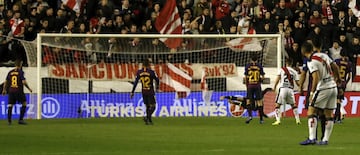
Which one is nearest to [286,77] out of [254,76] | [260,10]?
[254,76]

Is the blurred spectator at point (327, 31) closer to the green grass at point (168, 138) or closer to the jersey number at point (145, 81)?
the green grass at point (168, 138)

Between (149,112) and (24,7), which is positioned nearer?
(149,112)

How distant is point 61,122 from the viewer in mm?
28969

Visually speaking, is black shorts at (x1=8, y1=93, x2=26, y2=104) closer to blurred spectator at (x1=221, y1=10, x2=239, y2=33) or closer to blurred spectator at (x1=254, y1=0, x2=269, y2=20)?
blurred spectator at (x1=221, y1=10, x2=239, y2=33)

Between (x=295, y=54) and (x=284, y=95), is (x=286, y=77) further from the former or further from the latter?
(x=295, y=54)

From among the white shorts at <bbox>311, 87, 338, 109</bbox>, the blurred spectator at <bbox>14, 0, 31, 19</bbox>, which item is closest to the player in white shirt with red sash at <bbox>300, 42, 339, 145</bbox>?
the white shorts at <bbox>311, 87, 338, 109</bbox>

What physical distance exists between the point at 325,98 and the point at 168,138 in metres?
4.20

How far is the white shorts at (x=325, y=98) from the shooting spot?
17995 mm

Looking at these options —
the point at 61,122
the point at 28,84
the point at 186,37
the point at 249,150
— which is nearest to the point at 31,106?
the point at 28,84

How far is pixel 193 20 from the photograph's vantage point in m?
34.5

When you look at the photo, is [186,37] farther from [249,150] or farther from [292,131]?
[249,150]

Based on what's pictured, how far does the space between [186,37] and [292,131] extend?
29.1ft

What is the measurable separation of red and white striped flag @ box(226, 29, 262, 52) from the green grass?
3.53m

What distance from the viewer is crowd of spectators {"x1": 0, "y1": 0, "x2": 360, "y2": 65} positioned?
32.3m
